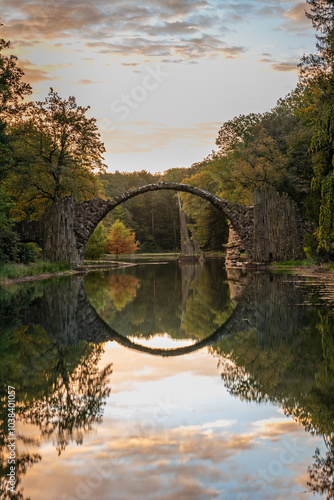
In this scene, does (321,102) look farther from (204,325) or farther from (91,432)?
(91,432)

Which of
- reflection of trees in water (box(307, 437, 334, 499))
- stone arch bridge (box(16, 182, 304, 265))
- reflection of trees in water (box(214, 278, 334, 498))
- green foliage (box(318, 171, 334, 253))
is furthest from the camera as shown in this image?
stone arch bridge (box(16, 182, 304, 265))

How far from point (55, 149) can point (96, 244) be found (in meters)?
12.3

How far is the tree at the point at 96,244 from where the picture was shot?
146ft

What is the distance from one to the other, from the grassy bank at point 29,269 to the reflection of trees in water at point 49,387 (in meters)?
12.2

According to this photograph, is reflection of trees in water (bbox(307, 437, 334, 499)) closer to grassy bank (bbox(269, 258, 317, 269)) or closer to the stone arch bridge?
grassy bank (bbox(269, 258, 317, 269))

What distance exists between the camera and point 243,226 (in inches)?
1286

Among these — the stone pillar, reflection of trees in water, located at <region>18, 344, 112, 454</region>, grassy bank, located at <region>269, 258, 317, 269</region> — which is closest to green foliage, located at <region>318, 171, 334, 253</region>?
reflection of trees in water, located at <region>18, 344, 112, 454</region>

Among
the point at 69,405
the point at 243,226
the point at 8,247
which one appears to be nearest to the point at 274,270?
the point at 243,226

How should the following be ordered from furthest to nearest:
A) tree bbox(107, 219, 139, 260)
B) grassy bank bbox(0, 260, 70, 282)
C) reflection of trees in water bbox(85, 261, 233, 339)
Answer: tree bbox(107, 219, 139, 260) < grassy bank bbox(0, 260, 70, 282) < reflection of trees in water bbox(85, 261, 233, 339)

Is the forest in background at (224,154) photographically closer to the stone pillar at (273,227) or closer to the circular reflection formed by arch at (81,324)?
the stone pillar at (273,227)

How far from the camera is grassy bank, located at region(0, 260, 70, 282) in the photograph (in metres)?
21.1

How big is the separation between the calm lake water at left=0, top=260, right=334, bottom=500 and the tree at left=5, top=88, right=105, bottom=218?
78.7 feet

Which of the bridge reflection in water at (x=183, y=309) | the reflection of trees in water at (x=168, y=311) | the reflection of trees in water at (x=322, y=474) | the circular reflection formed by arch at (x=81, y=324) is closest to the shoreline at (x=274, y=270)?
the reflection of trees in water at (x=168, y=311)

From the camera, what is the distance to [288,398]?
16.7 feet
